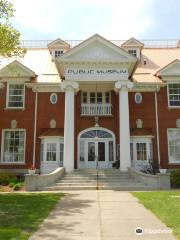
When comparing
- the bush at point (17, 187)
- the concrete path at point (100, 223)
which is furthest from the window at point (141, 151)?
the concrete path at point (100, 223)

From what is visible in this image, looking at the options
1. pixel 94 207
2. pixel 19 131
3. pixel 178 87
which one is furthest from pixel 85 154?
pixel 94 207

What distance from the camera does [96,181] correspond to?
2041cm

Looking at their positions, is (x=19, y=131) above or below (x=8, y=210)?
above

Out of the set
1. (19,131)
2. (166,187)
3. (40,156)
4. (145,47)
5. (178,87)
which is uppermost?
(145,47)

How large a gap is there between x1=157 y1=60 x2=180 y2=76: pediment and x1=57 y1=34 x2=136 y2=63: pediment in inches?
161

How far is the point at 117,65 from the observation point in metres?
24.1

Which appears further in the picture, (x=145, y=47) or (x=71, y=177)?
(x=145, y=47)

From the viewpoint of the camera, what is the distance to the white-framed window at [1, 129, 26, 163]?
2575 cm

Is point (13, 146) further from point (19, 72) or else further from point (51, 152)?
point (19, 72)

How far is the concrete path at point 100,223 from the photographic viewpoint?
7.15m

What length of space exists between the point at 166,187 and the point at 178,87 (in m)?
10.2

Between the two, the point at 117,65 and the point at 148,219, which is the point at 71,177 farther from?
the point at 148,219

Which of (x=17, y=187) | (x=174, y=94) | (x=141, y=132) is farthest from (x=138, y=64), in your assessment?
(x=17, y=187)

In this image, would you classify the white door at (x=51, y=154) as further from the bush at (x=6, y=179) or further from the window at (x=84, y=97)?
the window at (x=84, y=97)
